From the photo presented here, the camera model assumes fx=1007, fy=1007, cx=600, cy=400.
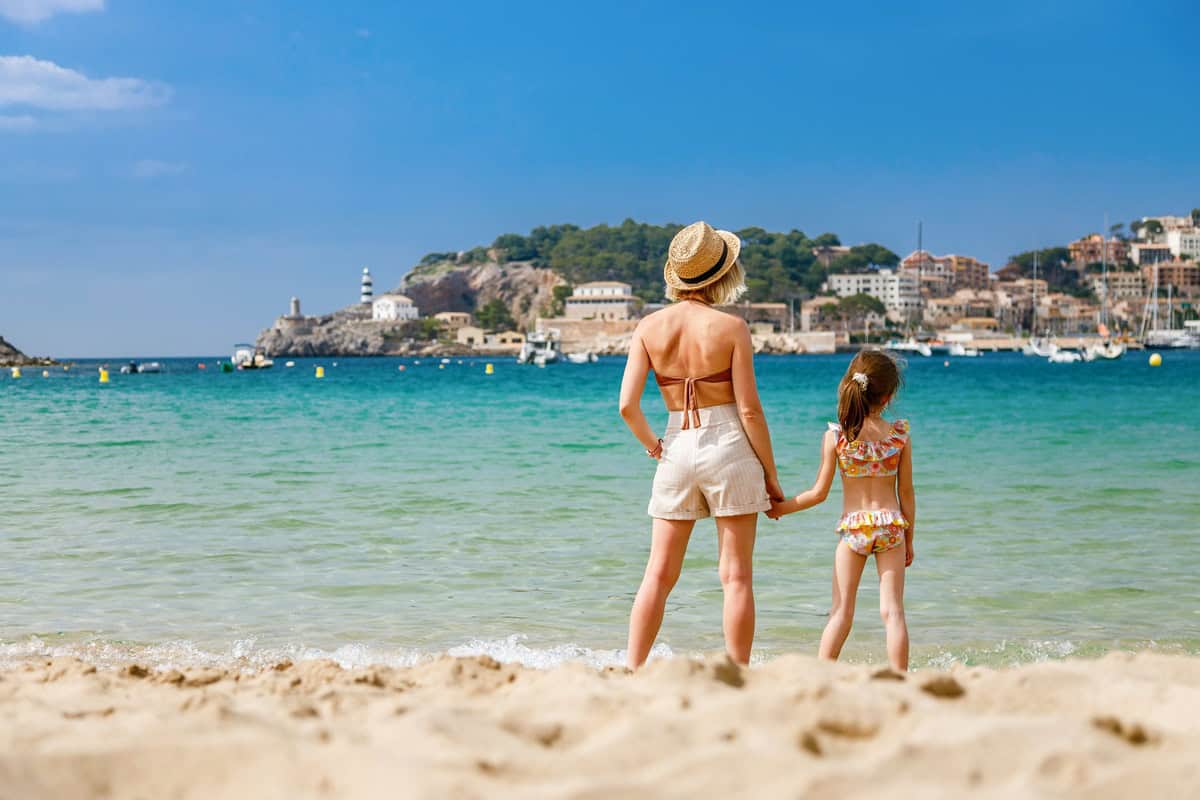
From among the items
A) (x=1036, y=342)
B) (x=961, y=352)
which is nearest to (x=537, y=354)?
(x=961, y=352)

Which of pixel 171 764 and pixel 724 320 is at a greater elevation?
pixel 724 320

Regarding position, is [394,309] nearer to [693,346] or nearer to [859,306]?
[859,306]

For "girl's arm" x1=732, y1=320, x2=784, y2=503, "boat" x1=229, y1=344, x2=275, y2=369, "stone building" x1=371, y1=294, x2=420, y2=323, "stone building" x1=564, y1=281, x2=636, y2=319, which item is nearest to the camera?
"girl's arm" x1=732, y1=320, x2=784, y2=503

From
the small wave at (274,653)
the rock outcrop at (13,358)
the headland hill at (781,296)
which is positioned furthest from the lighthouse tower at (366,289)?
the small wave at (274,653)

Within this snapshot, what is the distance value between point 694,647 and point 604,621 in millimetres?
683

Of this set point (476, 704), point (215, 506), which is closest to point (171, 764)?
point (476, 704)

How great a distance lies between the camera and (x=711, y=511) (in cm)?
383

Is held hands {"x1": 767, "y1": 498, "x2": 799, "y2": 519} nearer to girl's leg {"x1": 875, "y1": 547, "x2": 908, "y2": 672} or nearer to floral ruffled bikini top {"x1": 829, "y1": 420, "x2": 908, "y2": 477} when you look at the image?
floral ruffled bikini top {"x1": 829, "y1": 420, "x2": 908, "y2": 477}

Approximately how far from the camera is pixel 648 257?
Answer: 177 m

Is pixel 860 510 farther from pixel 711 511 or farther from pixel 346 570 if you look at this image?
pixel 346 570

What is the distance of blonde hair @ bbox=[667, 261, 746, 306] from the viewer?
386 centimetres

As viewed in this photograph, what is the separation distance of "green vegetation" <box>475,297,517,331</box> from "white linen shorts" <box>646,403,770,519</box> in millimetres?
154654

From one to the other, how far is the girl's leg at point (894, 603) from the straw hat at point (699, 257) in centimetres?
128

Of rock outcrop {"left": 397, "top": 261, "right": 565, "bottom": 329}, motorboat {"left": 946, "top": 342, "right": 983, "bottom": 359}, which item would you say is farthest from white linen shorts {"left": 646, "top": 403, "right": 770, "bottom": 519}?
rock outcrop {"left": 397, "top": 261, "right": 565, "bottom": 329}
